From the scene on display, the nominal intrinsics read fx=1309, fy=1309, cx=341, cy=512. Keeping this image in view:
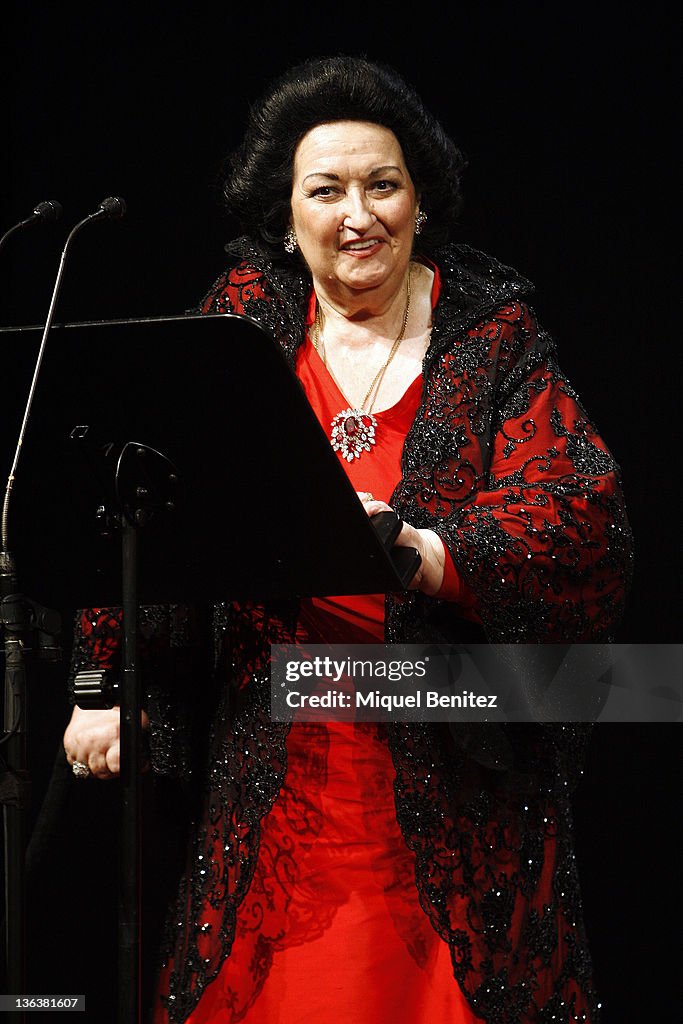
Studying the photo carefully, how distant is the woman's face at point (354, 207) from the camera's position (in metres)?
1.74

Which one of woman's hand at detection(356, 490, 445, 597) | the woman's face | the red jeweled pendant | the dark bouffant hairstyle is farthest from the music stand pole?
the dark bouffant hairstyle

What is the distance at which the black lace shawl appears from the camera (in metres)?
1.51

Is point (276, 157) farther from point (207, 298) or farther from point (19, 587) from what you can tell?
point (19, 587)

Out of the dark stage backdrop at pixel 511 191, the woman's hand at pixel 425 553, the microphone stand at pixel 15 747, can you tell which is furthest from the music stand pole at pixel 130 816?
the dark stage backdrop at pixel 511 191

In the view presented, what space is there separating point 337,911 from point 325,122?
1.03 metres

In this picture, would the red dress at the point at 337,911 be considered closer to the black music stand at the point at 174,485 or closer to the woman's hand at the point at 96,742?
the woman's hand at the point at 96,742

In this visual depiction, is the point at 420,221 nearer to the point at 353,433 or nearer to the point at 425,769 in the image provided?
the point at 353,433

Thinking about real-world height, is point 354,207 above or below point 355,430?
above

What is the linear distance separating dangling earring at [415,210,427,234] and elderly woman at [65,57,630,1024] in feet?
0.49

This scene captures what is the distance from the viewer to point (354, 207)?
1.73 metres

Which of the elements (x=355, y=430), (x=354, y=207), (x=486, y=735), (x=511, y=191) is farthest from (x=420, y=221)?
(x=486, y=735)

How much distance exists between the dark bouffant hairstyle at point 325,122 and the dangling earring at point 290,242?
0.7 inches

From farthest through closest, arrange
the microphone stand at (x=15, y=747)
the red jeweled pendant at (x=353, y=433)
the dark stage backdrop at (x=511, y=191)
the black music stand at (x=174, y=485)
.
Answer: the dark stage backdrop at (x=511, y=191)
the red jeweled pendant at (x=353, y=433)
the microphone stand at (x=15, y=747)
the black music stand at (x=174, y=485)

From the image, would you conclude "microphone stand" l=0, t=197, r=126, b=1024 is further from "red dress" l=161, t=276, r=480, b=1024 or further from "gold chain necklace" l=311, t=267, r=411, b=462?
"gold chain necklace" l=311, t=267, r=411, b=462
